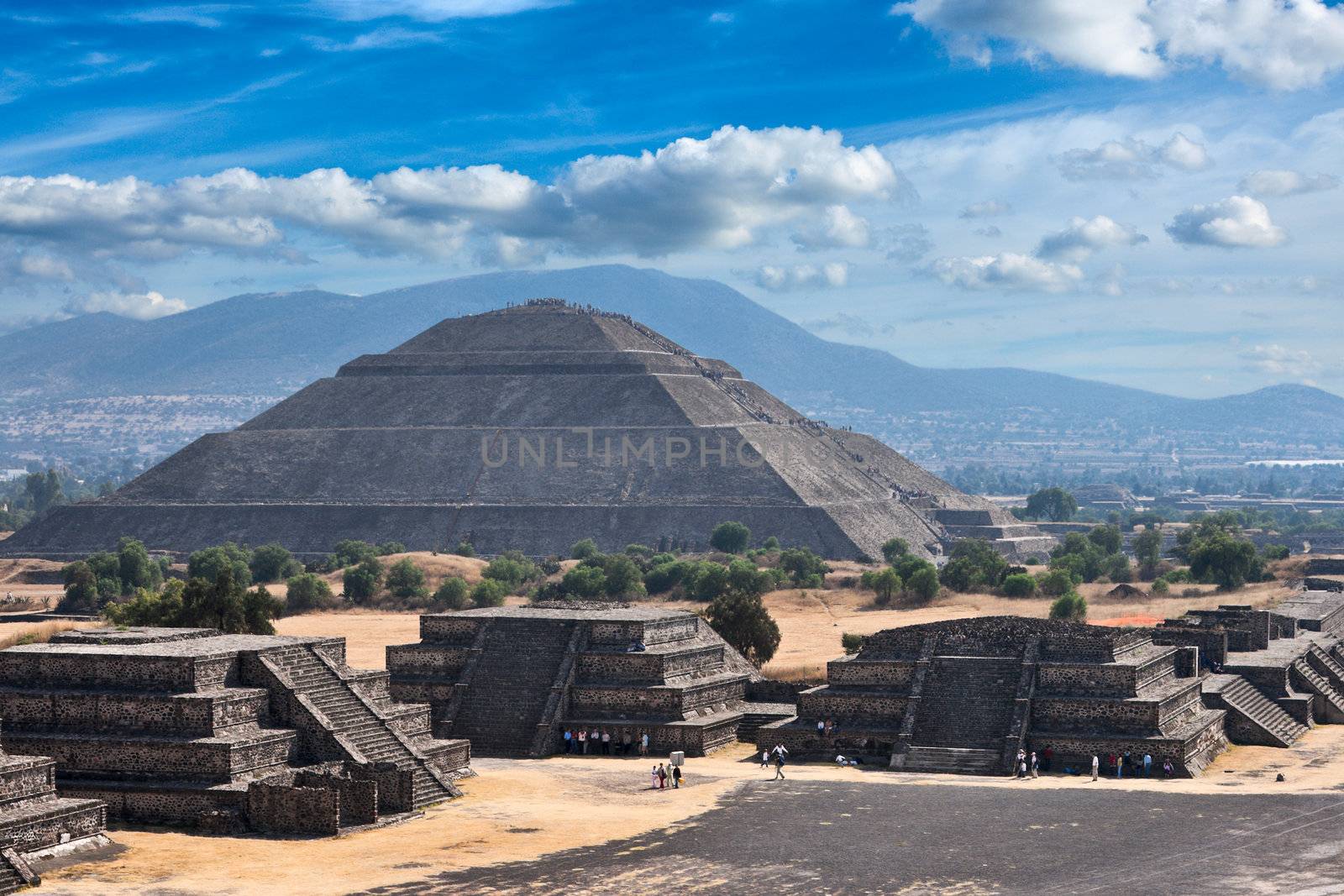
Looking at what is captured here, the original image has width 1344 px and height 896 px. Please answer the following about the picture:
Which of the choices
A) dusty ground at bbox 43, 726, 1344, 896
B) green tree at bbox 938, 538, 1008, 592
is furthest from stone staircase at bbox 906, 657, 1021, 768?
green tree at bbox 938, 538, 1008, 592

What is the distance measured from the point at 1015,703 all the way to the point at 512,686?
14449 millimetres

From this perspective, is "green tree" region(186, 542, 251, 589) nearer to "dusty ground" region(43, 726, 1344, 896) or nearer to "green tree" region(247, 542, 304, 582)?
"green tree" region(247, 542, 304, 582)

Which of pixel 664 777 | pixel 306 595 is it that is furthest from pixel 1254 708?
pixel 306 595

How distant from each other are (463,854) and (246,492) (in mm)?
134052

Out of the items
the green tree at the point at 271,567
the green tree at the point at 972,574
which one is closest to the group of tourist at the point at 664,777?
the green tree at the point at 972,574

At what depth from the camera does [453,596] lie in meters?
105

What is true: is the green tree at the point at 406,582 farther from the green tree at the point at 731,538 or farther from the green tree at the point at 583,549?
the green tree at the point at 731,538

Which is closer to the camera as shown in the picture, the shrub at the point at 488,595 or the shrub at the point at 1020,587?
the shrub at the point at 488,595

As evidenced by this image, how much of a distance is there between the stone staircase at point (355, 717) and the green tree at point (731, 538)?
96.7 meters

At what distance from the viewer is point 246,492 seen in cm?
16862

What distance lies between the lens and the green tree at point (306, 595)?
341 ft

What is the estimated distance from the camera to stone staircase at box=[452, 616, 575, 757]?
54562 millimetres

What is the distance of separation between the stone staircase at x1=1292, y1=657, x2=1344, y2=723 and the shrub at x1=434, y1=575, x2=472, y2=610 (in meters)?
49.0

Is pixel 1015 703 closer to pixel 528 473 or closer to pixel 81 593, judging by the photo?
pixel 81 593
